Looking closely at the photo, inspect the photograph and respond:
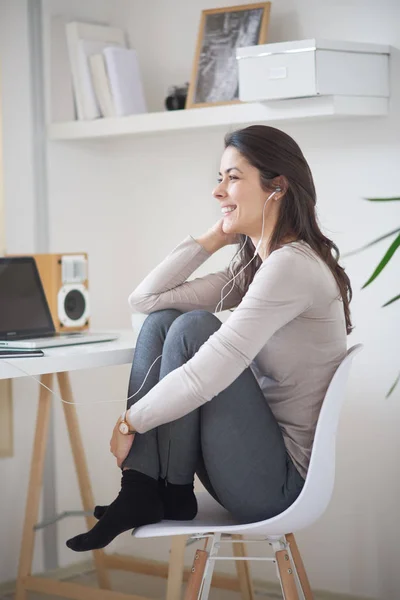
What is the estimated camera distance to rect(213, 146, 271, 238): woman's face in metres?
2.09

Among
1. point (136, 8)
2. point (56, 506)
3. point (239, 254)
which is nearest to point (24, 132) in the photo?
point (136, 8)

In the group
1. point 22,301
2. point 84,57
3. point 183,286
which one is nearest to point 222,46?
point 84,57

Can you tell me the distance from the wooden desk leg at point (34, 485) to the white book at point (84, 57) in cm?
91

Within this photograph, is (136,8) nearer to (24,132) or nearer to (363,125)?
(24,132)

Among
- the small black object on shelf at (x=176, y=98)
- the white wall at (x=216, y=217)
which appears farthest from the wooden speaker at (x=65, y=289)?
the small black object on shelf at (x=176, y=98)

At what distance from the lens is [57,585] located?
2.67 metres

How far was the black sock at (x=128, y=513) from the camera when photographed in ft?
→ 6.15

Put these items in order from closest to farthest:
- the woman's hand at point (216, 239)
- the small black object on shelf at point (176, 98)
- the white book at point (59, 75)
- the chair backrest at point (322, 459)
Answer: the chair backrest at point (322, 459)
the woman's hand at point (216, 239)
the small black object on shelf at point (176, 98)
the white book at point (59, 75)

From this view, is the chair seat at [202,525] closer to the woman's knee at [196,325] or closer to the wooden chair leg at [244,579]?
the woman's knee at [196,325]

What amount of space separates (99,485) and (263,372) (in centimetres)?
135

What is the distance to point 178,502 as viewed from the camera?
6.39 ft

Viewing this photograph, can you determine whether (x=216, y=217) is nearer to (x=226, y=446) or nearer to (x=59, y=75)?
(x=59, y=75)

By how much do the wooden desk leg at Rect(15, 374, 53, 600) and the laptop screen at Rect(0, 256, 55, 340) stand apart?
9.1 inches

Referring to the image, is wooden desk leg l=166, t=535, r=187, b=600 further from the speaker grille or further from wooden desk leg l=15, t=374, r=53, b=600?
the speaker grille
